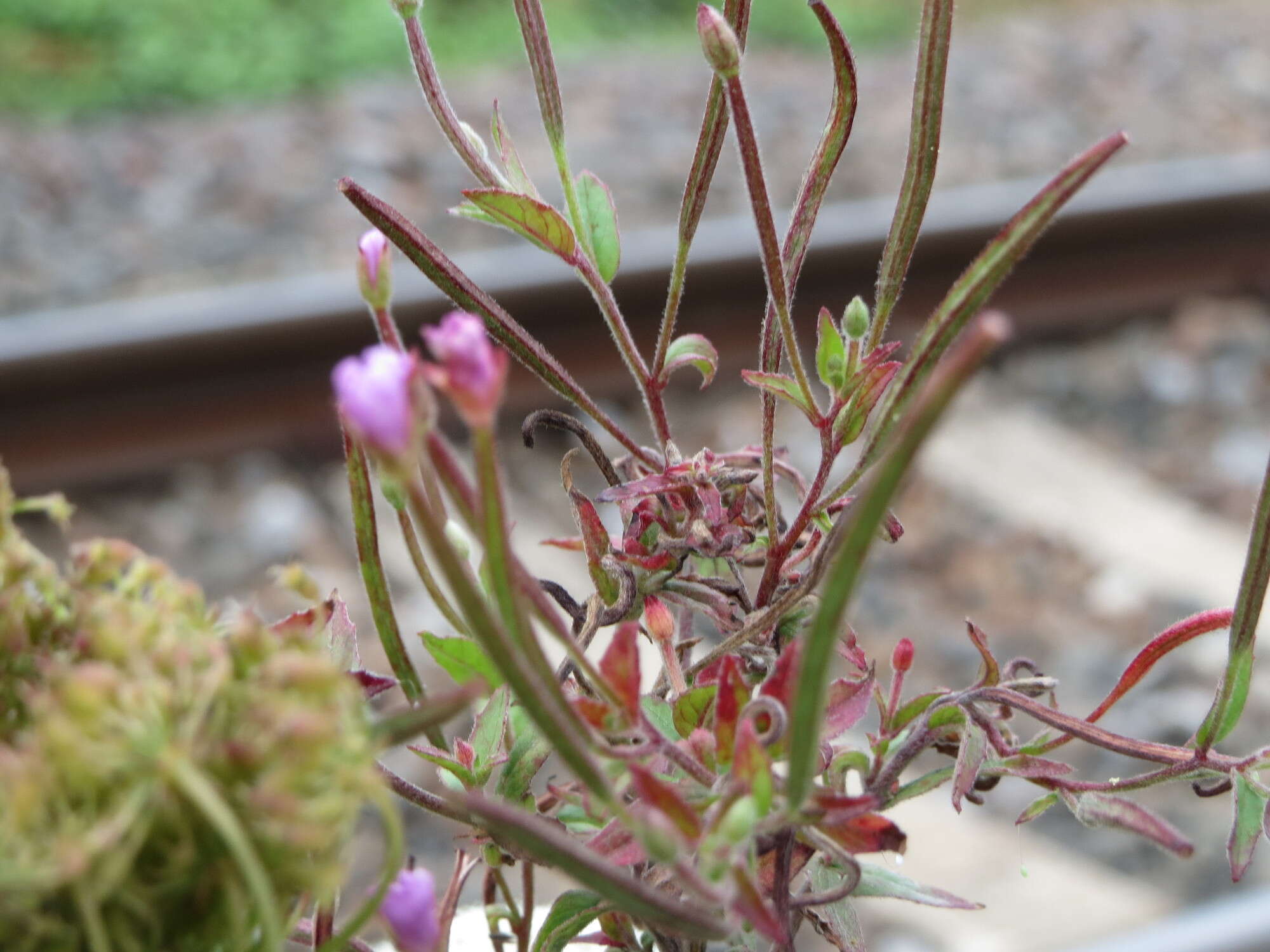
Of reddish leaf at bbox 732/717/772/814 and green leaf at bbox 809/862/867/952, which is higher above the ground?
reddish leaf at bbox 732/717/772/814

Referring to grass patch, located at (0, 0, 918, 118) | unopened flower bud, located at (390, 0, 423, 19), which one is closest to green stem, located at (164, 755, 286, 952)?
unopened flower bud, located at (390, 0, 423, 19)

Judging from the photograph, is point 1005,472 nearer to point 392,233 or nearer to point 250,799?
point 392,233

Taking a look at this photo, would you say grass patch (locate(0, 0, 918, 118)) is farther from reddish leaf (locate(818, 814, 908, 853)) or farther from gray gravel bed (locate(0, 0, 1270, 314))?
reddish leaf (locate(818, 814, 908, 853))

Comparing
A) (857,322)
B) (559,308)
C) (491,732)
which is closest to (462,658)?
(491,732)

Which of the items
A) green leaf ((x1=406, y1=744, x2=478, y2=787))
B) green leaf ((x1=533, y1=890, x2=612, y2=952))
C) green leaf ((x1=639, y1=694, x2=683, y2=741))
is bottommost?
green leaf ((x1=533, y1=890, x2=612, y2=952))

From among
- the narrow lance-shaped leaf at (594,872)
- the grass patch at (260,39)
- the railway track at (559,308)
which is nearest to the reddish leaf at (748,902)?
the narrow lance-shaped leaf at (594,872)

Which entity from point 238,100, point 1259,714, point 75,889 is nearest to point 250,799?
point 75,889
